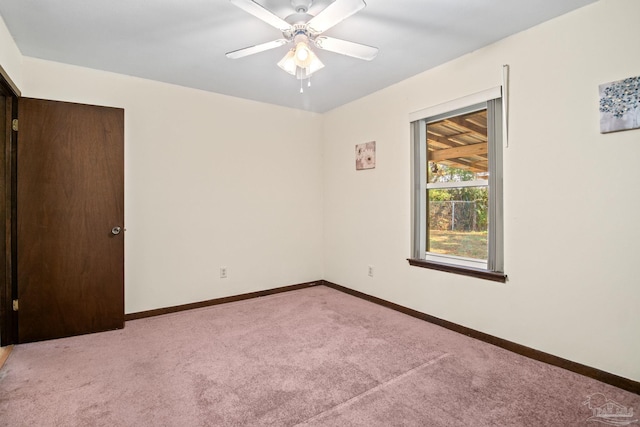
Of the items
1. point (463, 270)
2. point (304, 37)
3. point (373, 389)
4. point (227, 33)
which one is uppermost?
point (227, 33)

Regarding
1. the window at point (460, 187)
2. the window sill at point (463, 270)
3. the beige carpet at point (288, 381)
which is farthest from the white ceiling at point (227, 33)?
the beige carpet at point (288, 381)

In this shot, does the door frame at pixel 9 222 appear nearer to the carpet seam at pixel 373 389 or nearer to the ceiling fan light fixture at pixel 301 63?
the ceiling fan light fixture at pixel 301 63

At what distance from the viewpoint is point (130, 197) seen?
3176 millimetres

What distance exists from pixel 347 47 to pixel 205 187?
227cm

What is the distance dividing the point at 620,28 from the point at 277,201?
3.41 meters

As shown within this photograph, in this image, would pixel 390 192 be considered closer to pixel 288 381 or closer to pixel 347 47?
pixel 347 47

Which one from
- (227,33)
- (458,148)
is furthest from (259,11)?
(458,148)

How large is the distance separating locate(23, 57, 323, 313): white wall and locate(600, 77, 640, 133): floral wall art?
311 centimetres

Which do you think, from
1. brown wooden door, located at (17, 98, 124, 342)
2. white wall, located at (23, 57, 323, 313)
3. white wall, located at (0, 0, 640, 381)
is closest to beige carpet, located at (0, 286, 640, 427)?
brown wooden door, located at (17, 98, 124, 342)

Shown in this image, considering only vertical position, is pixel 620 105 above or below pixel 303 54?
below

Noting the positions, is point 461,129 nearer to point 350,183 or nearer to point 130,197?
point 350,183

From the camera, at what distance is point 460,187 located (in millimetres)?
A: 2955

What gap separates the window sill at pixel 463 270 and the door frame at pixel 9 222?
354cm

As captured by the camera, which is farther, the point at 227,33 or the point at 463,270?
the point at 463,270
